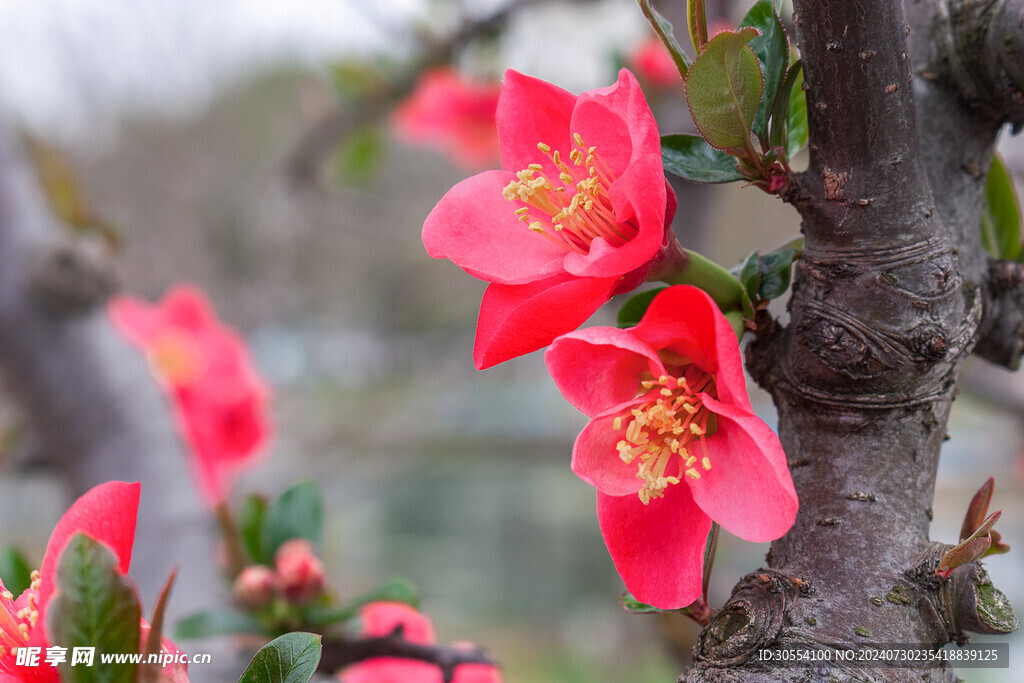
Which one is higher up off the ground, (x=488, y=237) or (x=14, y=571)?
(x=488, y=237)

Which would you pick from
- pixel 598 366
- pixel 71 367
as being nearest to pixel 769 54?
pixel 598 366

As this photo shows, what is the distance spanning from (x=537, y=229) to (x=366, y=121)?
1.07m

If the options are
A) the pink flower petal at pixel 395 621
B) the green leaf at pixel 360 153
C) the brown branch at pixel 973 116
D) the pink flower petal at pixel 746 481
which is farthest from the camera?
the green leaf at pixel 360 153

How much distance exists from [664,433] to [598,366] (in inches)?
1.3

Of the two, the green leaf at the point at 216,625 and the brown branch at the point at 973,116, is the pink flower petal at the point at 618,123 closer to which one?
the brown branch at the point at 973,116

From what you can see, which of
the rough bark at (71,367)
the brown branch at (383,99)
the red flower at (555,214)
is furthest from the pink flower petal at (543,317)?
the brown branch at (383,99)

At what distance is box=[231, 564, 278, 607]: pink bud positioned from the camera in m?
0.49

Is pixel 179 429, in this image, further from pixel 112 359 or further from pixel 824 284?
pixel 824 284

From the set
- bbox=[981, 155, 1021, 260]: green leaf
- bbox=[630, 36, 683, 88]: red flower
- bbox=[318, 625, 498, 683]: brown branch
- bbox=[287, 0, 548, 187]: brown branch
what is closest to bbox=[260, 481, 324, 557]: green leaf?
bbox=[318, 625, 498, 683]: brown branch

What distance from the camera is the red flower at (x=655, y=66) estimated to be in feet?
3.29

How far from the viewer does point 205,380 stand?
2.85 ft

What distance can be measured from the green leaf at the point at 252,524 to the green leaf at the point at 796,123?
1.42 ft

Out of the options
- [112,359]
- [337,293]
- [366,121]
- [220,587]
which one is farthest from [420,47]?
[337,293]

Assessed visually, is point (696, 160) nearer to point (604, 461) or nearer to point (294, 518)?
point (604, 461)
